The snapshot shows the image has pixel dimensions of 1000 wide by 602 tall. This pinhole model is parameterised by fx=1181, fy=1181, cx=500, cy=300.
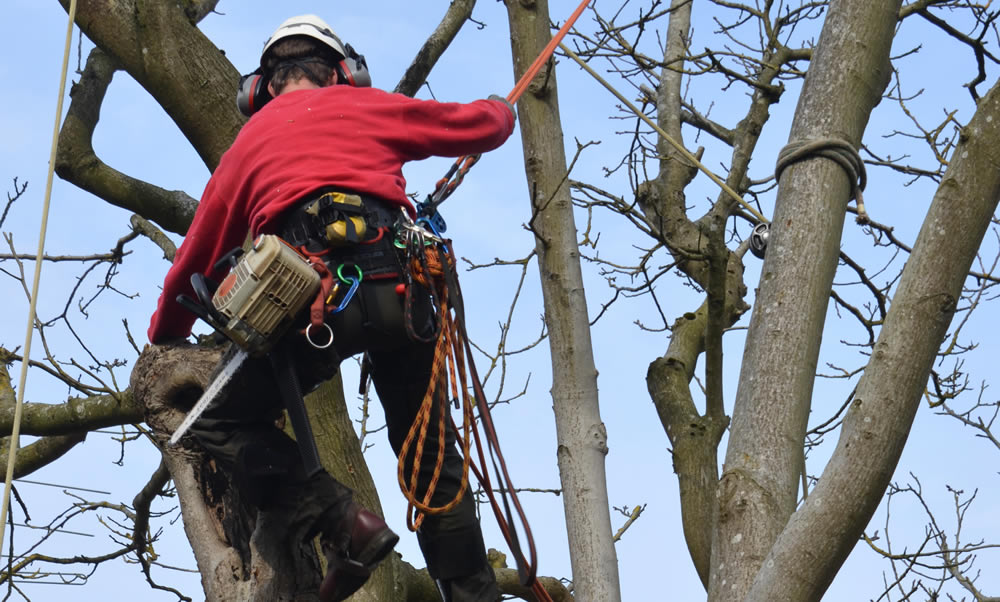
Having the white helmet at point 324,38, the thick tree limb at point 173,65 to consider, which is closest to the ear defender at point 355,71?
the white helmet at point 324,38

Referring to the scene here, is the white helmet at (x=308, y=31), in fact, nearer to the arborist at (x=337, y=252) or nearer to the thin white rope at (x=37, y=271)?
the arborist at (x=337, y=252)

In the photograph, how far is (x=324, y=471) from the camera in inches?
122

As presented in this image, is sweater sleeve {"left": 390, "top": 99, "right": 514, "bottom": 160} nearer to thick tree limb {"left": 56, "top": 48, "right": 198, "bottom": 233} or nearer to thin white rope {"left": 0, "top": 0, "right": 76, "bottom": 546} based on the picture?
thin white rope {"left": 0, "top": 0, "right": 76, "bottom": 546}

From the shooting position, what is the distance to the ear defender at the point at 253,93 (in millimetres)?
3387

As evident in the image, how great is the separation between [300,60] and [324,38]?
0.31 feet

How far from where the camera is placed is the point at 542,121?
4.07 m

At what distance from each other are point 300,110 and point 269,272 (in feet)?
1.75

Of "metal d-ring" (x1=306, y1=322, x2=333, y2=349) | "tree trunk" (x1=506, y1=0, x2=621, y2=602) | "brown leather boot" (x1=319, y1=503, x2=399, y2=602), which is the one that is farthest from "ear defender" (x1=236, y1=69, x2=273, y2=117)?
"brown leather boot" (x1=319, y1=503, x2=399, y2=602)

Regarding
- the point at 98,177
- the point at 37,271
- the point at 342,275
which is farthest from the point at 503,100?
the point at 98,177

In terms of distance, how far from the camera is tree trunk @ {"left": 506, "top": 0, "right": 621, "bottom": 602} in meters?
3.61

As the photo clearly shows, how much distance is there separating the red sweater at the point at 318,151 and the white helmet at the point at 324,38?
103 mm

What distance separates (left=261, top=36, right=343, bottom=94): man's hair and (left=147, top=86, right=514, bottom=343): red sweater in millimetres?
120

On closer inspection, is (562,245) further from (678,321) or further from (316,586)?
(678,321)

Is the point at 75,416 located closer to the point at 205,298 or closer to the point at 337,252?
the point at 205,298
